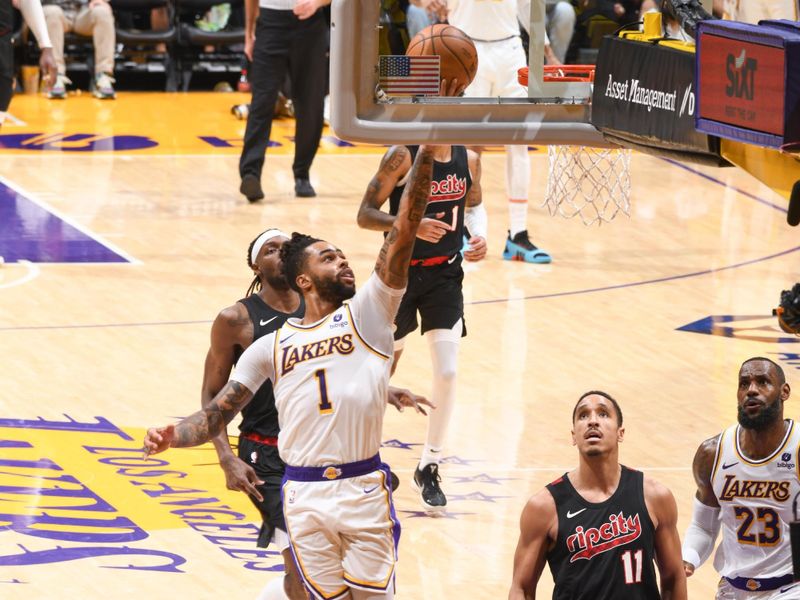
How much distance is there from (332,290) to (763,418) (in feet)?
5.07

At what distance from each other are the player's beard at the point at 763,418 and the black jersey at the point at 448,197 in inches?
83.6

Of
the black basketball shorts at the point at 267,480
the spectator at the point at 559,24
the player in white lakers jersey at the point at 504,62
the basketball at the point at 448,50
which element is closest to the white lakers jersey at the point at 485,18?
the player in white lakers jersey at the point at 504,62

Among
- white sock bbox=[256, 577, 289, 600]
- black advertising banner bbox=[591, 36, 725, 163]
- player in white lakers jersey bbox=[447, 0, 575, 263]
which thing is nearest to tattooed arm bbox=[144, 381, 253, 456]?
white sock bbox=[256, 577, 289, 600]

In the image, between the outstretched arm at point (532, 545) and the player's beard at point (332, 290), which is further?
the player's beard at point (332, 290)

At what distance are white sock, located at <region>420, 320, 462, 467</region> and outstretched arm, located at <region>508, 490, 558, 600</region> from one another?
2.25 metres

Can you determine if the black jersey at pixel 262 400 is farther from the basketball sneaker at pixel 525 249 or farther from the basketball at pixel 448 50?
the basketball sneaker at pixel 525 249

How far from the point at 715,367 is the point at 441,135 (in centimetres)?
454

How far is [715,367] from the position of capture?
9.48 m

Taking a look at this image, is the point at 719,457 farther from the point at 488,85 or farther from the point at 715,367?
the point at 488,85

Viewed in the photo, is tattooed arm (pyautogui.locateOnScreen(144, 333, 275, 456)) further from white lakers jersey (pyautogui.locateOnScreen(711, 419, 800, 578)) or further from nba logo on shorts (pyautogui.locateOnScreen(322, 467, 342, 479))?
white lakers jersey (pyautogui.locateOnScreen(711, 419, 800, 578))

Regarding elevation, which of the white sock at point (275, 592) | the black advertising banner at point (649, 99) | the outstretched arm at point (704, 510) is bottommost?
the white sock at point (275, 592)

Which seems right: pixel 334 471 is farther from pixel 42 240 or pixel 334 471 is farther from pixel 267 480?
pixel 42 240

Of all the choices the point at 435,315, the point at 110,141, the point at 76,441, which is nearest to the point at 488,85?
the point at 435,315

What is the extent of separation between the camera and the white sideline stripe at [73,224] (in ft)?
38.7
